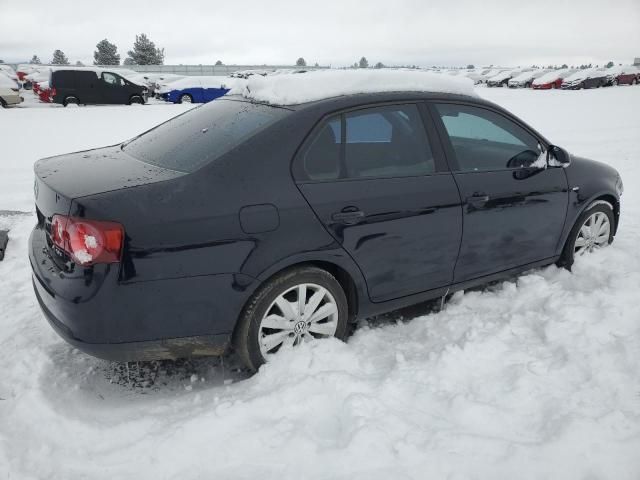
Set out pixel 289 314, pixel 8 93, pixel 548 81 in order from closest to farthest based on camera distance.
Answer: pixel 289 314 → pixel 8 93 → pixel 548 81

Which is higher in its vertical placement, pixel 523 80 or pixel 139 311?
pixel 523 80

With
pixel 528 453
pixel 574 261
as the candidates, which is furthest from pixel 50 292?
pixel 574 261

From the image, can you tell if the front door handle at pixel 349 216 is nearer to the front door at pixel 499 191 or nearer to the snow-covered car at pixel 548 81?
the front door at pixel 499 191

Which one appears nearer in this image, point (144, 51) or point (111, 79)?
point (111, 79)

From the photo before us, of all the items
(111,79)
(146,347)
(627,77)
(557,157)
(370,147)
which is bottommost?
(146,347)

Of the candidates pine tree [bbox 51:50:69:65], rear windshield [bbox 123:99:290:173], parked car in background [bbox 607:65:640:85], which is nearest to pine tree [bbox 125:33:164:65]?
pine tree [bbox 51:50:69:65]

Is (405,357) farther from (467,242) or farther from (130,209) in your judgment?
(130,209)

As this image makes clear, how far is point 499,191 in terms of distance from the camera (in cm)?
368

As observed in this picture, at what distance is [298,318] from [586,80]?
33.7 meters

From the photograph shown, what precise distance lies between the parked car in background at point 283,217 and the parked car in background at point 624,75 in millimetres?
34408

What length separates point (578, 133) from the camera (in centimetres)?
1255

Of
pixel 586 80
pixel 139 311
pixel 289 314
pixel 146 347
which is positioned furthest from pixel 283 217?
pixel 586 80

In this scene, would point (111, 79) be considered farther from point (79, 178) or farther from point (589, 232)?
point (589, 232)

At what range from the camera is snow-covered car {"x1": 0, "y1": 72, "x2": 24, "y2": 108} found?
59.2 feet
